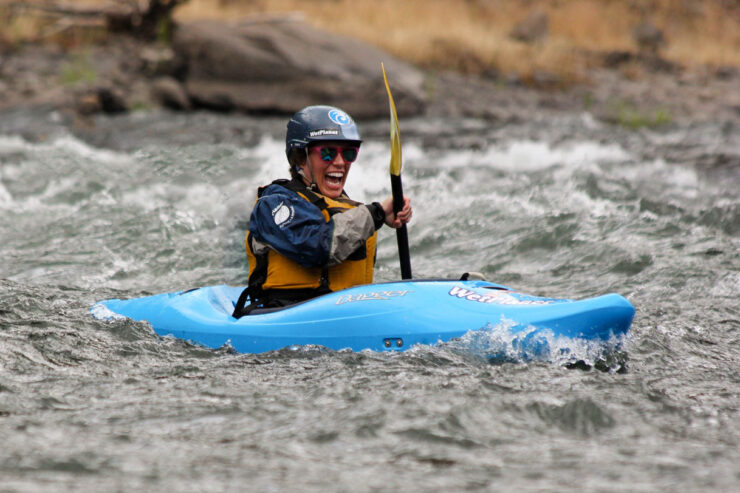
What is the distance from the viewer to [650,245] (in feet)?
22.9

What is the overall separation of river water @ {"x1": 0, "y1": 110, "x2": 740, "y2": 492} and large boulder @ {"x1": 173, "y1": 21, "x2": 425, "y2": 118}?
7.16 ft

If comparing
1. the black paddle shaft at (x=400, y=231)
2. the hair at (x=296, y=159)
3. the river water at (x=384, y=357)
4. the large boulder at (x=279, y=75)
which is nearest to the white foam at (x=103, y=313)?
the river water at (x=384, y=357)

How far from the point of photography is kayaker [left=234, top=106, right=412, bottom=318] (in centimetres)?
415

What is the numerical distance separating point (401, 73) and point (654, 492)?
423 inches

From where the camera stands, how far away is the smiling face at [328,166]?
4305mm

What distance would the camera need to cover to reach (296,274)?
14.3 ft

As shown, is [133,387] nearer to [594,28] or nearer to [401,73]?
[401,73]

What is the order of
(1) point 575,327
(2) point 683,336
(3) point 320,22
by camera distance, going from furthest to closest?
(3) point 320,22 < (2) point 683,336 < (1) point 575,327

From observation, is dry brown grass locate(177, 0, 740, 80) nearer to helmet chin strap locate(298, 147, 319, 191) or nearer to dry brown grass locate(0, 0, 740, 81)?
dry brown grass locate(0, 0, 740, 81)

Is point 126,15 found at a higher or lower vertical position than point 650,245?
higher

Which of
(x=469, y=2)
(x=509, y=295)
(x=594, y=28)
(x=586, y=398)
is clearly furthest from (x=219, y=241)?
(x=469, y=2)

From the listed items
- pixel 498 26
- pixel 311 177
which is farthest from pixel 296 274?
pixel 498 26

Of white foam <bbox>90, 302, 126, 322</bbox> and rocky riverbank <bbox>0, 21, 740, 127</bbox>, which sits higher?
rocky riverbank <bbox>0, 21, 740, 127</bbox>

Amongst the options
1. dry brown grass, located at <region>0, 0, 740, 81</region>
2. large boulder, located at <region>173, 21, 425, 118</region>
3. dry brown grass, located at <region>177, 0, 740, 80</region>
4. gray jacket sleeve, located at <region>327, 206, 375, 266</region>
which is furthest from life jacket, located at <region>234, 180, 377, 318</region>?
dry brown grass, located at <region>177, 0, 740, 80</region>
